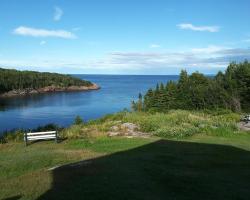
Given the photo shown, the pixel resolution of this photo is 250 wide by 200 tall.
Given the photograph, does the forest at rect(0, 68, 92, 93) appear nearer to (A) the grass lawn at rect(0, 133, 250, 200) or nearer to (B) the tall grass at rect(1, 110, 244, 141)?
(B) the tall grass at rect(1, 110, 244, 141)

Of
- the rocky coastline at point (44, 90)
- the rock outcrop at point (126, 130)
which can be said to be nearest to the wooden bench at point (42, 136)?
the rock outcrop at point (126, 130)

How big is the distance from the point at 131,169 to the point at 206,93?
5105cm

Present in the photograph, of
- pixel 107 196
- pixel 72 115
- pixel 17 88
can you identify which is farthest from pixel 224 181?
pixel 17 88

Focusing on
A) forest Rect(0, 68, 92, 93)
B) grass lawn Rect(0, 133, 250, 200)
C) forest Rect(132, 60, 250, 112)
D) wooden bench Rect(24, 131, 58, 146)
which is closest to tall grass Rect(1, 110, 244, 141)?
wooden bench Rect(24, 131, 58, 146)

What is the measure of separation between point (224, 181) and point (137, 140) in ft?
24.3

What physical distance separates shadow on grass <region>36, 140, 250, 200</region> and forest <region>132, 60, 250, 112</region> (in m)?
40.0

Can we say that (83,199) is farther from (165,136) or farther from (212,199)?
(165,136)

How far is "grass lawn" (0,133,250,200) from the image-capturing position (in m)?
8.63

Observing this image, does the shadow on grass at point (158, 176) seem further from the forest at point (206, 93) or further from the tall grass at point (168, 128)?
the forest at point (206, 93)

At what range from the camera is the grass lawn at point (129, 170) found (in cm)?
863

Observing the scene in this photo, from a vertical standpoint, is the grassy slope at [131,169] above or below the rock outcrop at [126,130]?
above

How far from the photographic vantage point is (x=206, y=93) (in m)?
60.2

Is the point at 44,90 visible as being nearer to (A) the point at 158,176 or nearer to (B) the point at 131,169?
(B) the point at 131,169

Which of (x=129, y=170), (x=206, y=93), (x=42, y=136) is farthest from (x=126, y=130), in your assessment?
(x=206, y=93)
